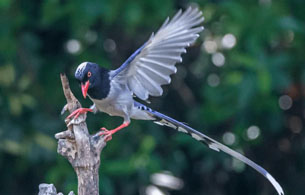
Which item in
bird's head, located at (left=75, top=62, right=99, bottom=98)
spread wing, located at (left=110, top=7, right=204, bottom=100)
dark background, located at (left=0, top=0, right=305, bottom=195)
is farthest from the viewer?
dark background, located at (left=0, top=0, right=305, bottom=195)

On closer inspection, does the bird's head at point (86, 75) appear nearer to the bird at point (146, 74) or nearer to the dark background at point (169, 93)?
the bird at point (146, 74)

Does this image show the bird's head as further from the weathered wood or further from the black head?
the weathered wood

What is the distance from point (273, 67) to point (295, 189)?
1.91m

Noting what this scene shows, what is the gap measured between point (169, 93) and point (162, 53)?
3.89 meters

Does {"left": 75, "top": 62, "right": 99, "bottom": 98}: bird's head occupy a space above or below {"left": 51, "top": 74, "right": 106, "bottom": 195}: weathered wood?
above

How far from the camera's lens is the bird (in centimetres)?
404

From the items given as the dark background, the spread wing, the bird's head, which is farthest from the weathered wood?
the dark background

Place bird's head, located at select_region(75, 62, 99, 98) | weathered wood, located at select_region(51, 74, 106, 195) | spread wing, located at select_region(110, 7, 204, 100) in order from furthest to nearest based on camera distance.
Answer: bird's head, located at select_region(75, 62, 99, 98) → spread wing, located at select_region(110, 7, 204, 100) → weathered wood, located at select_region(51, 74, 106, 195)

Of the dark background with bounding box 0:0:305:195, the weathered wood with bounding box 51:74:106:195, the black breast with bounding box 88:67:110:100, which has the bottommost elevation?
the weathered wood with bounding box 51:74:106:195

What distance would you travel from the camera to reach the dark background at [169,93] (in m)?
6.70

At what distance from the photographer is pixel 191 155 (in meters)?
7.84

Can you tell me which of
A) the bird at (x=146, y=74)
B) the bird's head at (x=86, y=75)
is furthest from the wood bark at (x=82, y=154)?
the bird's head at (x=86, y=75)

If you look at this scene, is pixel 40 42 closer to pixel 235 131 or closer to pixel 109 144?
pixel 109 144

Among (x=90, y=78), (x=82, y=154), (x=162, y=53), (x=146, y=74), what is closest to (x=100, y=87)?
(x=90, y=78)
